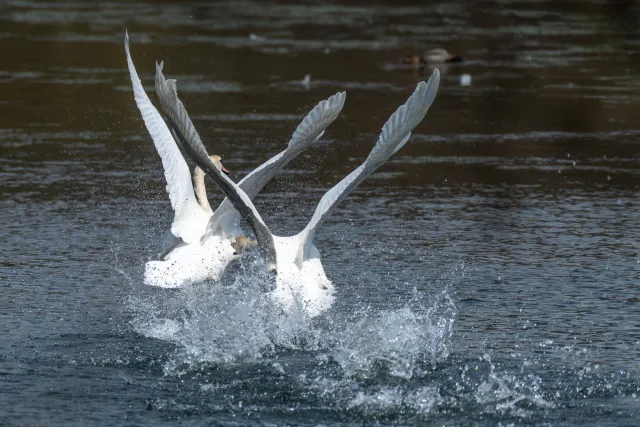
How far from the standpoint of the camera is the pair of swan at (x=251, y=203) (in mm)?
8562

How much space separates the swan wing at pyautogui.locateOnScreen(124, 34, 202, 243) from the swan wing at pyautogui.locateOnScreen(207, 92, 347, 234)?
25 centimetres

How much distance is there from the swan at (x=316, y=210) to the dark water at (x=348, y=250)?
23cm

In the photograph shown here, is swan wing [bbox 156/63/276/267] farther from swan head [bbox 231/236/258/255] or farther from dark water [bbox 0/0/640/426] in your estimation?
swan head [bbox 231/236/258/255]

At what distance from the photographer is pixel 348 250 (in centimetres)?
1182

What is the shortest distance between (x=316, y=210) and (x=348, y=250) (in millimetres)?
2542

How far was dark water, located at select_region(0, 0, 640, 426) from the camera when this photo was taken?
7996 mm

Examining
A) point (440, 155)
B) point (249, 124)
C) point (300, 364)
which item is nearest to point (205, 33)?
point (249, 124)

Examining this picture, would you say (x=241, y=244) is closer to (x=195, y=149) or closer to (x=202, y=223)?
(x=202, y=223)

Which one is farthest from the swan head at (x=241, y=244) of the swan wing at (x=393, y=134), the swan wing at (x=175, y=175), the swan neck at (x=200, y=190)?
the swan wing at (x=393, y=134)

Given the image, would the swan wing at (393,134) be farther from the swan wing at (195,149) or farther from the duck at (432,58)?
the duck at (432,58)

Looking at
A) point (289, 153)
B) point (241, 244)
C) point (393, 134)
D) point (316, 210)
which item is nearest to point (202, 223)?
point (241, 244)

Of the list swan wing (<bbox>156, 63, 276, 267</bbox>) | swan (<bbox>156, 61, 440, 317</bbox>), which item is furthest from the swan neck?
swan wing (<bbox>156, 63, 276, 267</bbox>)

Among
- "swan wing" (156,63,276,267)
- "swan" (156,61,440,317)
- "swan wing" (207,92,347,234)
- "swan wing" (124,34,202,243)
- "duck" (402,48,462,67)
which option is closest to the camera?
"swan wing" (156,63,276,267)

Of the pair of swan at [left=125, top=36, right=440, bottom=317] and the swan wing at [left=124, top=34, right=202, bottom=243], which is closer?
the pair of swan at [left=125, top=36, right=440, bottom=317]
